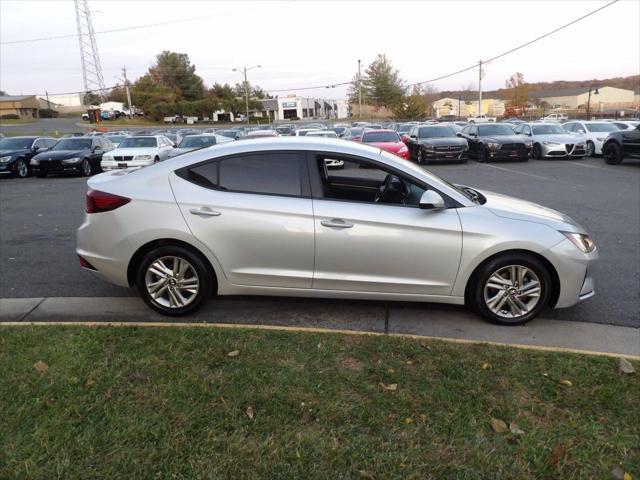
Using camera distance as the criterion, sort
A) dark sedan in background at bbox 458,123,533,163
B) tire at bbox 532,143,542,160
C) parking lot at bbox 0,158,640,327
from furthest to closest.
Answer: tire at bbox 532,143,542,160
dark sedan in background at bbox 458,123,533,163
parking lot at bbox 0,158,640,327

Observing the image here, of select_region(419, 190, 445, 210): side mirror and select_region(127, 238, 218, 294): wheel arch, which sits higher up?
select_region(419, 190, 445, 210): side mirror

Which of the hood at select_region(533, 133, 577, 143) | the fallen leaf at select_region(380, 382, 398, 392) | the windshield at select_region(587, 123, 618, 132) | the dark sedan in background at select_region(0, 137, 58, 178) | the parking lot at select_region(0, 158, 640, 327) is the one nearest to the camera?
the fallen leaf at select_region(380, 382, 398, 392)

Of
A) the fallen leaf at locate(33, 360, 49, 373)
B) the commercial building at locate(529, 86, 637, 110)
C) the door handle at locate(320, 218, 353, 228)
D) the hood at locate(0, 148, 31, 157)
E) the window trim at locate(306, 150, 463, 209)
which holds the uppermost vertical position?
the commercial building at locate(529, 86, 637, 110)

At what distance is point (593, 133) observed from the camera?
2119 cm

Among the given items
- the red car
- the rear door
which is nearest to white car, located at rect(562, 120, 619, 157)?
the red car

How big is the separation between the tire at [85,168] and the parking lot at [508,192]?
2.37 feet

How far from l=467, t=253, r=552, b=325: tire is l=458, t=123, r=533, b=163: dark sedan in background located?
675 inches

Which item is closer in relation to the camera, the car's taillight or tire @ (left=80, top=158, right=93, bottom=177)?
the car's taillight

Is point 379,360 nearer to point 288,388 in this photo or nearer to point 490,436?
point 288,388

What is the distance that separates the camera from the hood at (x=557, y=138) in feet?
66.8

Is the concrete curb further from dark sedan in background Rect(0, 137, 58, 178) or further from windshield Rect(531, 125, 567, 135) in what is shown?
windshield Rect(531, 125, 567, 135)

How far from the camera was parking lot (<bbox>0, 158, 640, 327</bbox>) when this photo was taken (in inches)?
199

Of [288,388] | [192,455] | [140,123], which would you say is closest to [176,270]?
[288,388]

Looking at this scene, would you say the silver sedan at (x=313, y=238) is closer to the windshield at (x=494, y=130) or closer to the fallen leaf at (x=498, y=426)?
the fallen leaf at (x=498, y=426)
